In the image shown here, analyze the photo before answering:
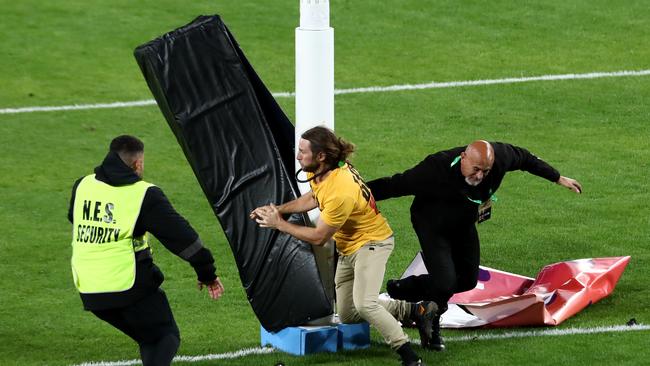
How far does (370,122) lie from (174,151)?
2.55 metres

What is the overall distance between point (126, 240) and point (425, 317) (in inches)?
98.1

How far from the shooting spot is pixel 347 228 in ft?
34.7

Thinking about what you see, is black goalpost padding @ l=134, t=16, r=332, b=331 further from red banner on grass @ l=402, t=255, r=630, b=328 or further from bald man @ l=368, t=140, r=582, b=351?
red banner on grass @ l=402, t=255, r=630, b=328

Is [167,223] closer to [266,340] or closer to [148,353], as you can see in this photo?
[148,353]

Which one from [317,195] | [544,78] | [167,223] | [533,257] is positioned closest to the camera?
[167,223]

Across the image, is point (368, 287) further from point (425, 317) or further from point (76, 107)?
point (76, 107)

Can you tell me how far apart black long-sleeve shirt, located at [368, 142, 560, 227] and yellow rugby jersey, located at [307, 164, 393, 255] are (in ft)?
1.17

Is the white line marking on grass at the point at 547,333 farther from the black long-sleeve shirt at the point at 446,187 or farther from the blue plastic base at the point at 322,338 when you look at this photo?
the black long-sleeve shirt at the point at 446,187

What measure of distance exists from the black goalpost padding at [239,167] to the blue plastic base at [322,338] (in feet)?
0.35

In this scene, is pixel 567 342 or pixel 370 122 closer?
pixel 567 342

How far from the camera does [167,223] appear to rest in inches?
372

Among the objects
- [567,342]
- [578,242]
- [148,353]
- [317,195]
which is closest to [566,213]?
[578,242]

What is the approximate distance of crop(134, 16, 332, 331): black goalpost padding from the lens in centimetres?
1085

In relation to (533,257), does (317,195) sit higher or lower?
higher
